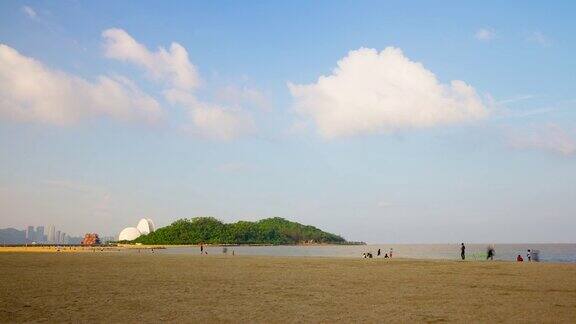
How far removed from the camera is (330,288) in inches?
787

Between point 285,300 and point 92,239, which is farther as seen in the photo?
point 92,239

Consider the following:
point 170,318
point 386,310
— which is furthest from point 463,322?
point 170,318

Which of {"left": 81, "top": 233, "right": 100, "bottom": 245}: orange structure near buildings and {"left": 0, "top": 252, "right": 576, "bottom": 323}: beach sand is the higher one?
{"left": 0, "top": 252, "right": 576, "bottom": 323}: beach sand

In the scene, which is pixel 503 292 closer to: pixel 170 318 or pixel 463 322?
pixel 463 322

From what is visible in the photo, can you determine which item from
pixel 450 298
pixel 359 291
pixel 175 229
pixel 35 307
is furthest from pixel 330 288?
pixel 175 229

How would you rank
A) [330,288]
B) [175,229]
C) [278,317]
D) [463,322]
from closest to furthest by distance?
[463,322] < [278,317] < [330,288] < [175,229]

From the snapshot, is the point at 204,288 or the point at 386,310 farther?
the point at 204,288

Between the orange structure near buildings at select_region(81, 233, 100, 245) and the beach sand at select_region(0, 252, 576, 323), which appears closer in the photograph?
the beach sand at select_region(0, 252, 576, 323)

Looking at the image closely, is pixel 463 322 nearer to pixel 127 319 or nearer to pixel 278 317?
pixel 278 317

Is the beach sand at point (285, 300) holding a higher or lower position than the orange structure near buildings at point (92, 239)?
higher

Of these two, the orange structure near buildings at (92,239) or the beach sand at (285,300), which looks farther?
the orange structure near buildings at (92,239)

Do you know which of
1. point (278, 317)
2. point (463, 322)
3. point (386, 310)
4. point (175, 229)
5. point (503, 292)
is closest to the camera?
point (463, 322)

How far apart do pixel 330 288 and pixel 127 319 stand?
411 inches

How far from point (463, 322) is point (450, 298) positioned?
16.7ft
